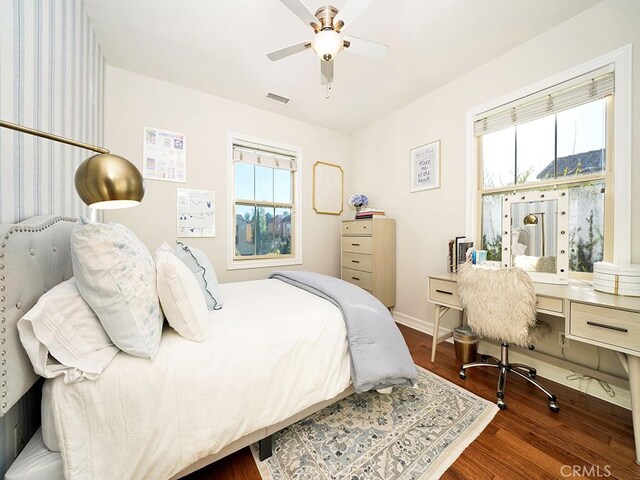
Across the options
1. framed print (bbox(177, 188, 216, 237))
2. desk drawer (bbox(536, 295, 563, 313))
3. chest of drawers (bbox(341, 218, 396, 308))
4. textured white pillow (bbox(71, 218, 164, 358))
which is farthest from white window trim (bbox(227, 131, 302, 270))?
desk drawer (bbox(536, 295, 563, 313))

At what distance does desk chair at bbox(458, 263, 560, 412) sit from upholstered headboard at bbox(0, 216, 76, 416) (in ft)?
7.24

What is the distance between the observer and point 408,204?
9.81ft

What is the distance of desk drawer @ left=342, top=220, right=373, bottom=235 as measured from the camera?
117 inches

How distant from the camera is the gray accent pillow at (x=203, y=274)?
1418mm

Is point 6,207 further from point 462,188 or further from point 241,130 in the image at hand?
point 462,188

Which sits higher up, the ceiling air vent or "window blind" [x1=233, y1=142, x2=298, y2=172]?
the ceiling air vent

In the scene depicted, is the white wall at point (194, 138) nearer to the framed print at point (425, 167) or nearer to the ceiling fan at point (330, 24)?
the framed print at point (425, 167)

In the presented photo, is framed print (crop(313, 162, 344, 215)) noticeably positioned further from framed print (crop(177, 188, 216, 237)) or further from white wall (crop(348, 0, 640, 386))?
framed print (crop(177, 188, 216, 237))

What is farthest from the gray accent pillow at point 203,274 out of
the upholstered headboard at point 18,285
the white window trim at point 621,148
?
the white window trim at point 621,148

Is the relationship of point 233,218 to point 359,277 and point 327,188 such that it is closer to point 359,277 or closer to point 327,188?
Result: point 327,188

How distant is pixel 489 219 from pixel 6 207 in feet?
10.2

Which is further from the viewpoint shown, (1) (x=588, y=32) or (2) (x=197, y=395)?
(1) (x=588, y=32)

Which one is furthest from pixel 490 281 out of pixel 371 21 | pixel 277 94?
pixel 277 94

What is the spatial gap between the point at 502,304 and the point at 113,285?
2058 mm
